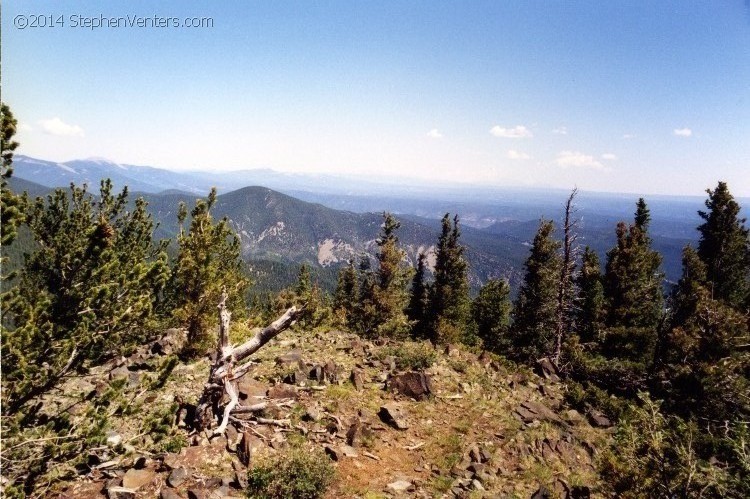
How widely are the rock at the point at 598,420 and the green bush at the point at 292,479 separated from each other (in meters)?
12.4

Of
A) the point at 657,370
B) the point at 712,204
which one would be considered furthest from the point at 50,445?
the point at 712,204

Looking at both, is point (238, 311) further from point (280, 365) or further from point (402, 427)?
point (402, 427)

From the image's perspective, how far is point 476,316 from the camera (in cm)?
4981

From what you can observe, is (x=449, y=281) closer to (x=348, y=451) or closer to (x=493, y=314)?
(x=493, y=314)

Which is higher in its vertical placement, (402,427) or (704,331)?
(704,331)

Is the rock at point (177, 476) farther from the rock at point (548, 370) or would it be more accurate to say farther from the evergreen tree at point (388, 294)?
the evergreen tree at point (388, 294)

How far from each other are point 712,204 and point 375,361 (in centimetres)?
3319

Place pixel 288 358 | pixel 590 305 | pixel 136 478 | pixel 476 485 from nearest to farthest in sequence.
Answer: pixel 136 478
pixel 476 485
pixel 288 358
pixel 590 305

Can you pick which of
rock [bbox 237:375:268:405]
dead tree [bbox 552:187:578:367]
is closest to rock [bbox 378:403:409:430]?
rock [bbox 237:375:268:405]

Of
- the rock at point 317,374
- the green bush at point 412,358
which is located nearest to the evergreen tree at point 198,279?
the rock at point 317,374

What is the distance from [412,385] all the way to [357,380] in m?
2.18

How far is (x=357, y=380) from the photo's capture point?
50.3 feet

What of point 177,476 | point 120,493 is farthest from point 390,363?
point 120,493

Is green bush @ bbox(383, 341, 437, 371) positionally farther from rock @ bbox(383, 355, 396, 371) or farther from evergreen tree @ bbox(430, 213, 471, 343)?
evergreen tree @ bbox(430, 213, 471, 343)
